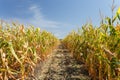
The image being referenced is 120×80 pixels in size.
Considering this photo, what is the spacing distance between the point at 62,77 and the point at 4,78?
1975 millimetres

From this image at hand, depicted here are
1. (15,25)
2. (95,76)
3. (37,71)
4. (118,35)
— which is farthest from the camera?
(37,71)

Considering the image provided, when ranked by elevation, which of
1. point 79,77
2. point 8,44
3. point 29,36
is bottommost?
point 79,77

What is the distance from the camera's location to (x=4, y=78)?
3404mm

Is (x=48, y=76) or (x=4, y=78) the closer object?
(x=4, y=78)

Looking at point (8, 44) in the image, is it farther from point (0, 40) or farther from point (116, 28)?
point (116, 28)

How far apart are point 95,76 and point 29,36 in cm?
226

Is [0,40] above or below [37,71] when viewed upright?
above

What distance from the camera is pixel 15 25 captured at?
16.6 ft

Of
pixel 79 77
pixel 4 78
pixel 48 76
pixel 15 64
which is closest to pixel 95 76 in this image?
pixel 79 77

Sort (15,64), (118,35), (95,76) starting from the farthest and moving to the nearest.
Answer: (95,76)
(15,64)
(118,35)

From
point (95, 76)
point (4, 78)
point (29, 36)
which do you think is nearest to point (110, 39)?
point (95, 76)

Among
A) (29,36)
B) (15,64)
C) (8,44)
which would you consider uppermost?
(29,36)

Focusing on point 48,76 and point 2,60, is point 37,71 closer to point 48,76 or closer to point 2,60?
point 48,76

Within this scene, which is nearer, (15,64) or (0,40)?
(0,40)
